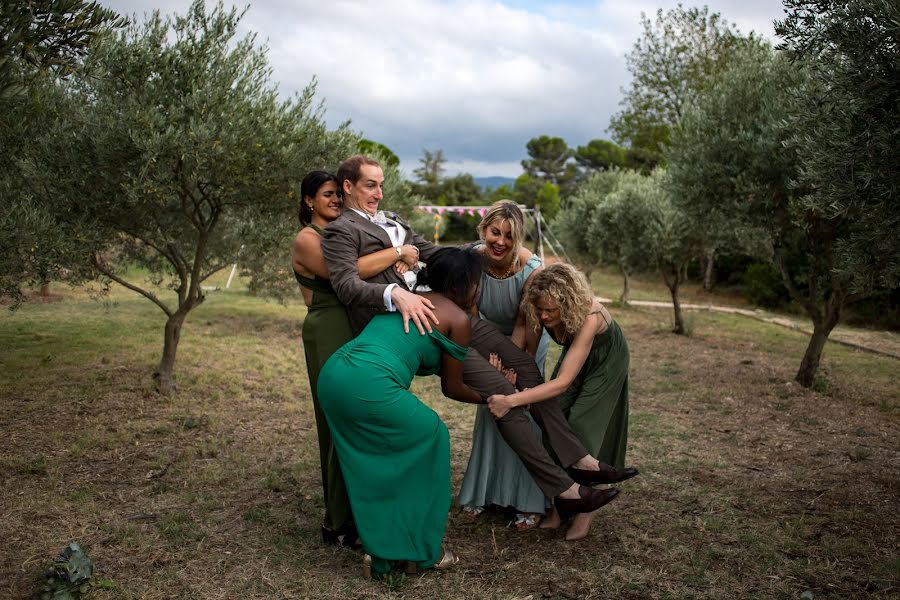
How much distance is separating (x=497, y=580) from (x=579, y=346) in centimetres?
158

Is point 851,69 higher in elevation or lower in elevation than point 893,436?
higher

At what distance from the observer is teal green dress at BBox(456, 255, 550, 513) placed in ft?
16.8

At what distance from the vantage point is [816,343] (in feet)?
35.1

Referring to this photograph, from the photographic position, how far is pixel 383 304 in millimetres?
4035

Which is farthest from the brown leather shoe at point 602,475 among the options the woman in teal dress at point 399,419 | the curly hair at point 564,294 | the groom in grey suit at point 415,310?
the woman in teal dress at point 399,419

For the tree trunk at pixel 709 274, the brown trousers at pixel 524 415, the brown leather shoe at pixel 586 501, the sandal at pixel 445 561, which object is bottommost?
the sandal at pixel 445 561

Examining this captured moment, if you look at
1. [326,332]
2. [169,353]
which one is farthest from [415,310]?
[169,353]

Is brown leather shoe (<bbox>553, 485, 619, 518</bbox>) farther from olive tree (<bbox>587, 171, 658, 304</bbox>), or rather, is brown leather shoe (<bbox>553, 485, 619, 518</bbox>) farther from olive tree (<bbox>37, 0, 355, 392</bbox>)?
olive tree (<bbox>587, 171, 658, 304</bbox>)

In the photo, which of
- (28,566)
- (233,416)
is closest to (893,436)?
(233,416)

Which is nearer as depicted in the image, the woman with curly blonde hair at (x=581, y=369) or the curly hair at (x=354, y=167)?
the curly hair at (x=354, y=167)

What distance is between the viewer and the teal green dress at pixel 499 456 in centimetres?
511

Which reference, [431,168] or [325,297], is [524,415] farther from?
[431,168]

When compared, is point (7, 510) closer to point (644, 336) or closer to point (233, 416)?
point (233, 416)

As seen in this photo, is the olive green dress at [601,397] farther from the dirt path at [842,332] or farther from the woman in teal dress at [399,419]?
the dirt path at [842,332]
